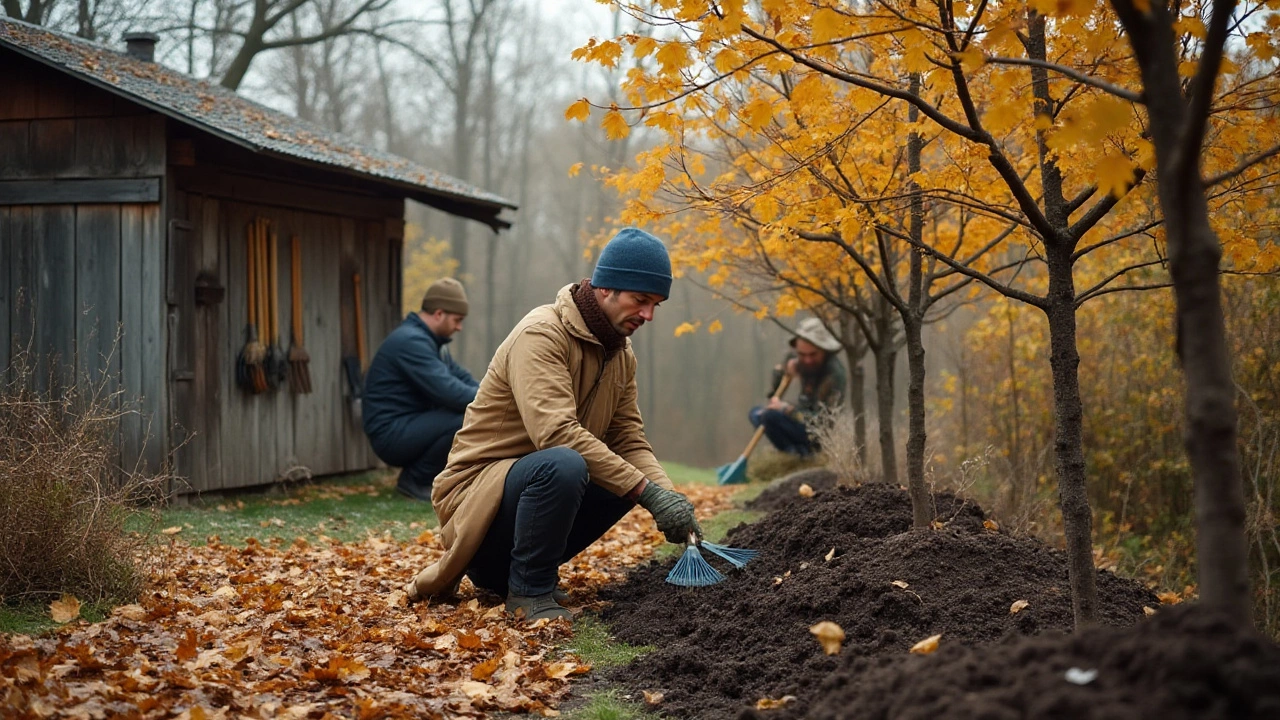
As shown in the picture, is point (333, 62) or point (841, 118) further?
point (333, 62)

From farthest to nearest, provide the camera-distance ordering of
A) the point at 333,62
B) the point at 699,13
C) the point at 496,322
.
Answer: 1. the point at 496,322
2. the point at 333,62
3. the point at 699,13

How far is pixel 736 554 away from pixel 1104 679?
9.59 feet

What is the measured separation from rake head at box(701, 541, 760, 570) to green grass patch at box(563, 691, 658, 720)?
4.15 feet

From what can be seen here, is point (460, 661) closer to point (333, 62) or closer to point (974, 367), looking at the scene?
point (974, 367)

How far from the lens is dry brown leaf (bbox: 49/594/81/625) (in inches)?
157

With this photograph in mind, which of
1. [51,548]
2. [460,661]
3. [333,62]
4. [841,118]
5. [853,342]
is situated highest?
[333,62]

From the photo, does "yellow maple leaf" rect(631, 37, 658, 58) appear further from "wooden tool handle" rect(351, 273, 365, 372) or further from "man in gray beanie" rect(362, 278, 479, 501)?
"wooden tool handle" rect(351, 273, 365, 372)

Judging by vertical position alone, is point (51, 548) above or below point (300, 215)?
below

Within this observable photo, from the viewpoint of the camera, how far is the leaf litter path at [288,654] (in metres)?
3.03

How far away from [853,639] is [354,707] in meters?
1.63

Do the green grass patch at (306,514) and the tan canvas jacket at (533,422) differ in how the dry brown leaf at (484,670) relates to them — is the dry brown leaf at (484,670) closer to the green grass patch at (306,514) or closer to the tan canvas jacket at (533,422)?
the tan canvas jacket at (533,422)

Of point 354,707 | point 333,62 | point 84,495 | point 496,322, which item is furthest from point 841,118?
point 496,322

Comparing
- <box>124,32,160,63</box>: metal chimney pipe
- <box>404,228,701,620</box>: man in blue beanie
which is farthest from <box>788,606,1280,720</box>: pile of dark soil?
<box>124,32,160,63</box>: metal chimney pipe

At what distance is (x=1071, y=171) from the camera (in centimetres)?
426
